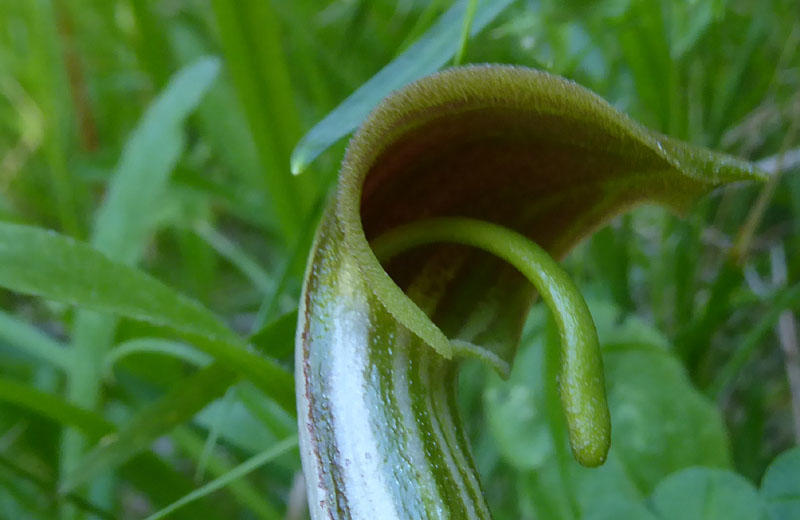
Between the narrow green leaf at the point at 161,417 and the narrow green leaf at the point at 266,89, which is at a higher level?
the narrow green leaf at the point at 266,89

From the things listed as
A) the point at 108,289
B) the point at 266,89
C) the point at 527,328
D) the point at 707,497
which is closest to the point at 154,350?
the point at 108,289

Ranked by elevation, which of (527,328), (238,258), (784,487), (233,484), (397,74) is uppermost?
(238,258)

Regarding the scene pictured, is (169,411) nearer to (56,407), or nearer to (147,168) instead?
(56,407)

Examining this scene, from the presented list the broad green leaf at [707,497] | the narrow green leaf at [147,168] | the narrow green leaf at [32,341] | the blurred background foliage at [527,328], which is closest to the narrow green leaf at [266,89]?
the blurred background foliage at [527,328]

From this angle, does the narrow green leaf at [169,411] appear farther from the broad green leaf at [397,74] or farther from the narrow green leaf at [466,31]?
the narrow green leaf at [466,31]

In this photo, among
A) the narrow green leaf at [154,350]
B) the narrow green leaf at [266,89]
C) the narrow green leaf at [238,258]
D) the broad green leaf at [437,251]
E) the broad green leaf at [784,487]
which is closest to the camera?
the broad green leaf at [437,251]

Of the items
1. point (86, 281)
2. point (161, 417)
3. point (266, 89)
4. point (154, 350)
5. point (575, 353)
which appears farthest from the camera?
point (266, 89)

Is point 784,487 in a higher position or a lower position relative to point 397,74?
lower
